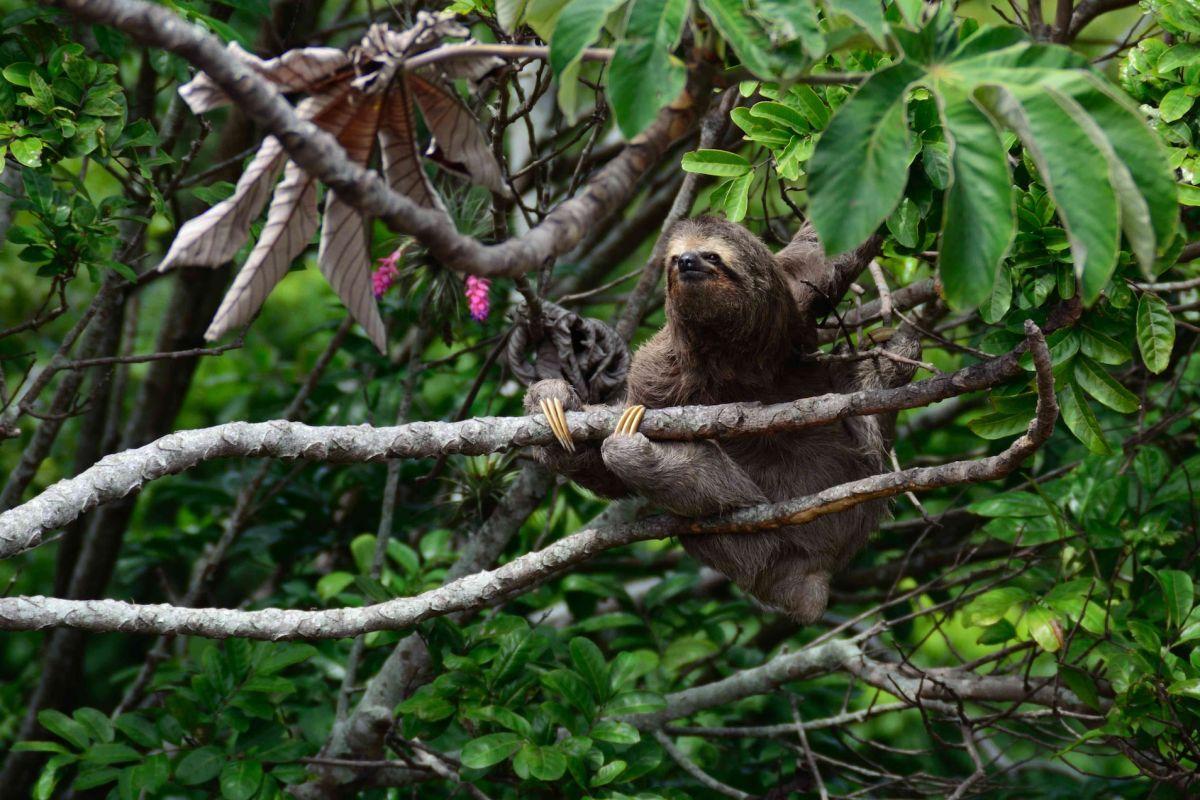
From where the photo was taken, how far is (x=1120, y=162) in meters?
2.09

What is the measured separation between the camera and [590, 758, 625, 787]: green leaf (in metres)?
4.45

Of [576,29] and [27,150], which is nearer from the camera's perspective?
[576,29]

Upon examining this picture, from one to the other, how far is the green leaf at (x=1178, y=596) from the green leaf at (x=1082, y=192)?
2.90 metres

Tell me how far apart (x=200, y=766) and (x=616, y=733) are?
5.74ft

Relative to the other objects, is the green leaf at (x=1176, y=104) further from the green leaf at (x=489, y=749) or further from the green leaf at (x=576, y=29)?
the green leaf at (x=489, y=749)

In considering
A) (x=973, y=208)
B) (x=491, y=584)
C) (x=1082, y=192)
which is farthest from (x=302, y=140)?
(x=491, y=584)

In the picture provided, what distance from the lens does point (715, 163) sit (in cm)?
438

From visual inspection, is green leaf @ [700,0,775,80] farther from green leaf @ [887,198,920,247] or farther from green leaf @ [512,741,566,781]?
green leaf @ [512,741,566,781]

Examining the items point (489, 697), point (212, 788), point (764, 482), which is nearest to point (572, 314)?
point (764, 482)

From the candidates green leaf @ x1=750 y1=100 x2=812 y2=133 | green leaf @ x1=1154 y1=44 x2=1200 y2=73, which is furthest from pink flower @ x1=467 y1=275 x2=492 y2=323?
green leaf @ x1=1154 y1=44 x2=1200 y2=73

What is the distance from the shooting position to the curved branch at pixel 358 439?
3350 mm

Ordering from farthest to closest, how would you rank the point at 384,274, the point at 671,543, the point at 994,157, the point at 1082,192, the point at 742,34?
1. the point at 671,543
2. the point at 384,274
3. the point at 742,34
4. the point at 994,157
5. the point at 1082,192

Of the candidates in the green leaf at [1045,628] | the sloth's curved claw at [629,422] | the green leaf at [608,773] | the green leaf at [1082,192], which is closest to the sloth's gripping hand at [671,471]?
the sloth's curved claw at [629,422]

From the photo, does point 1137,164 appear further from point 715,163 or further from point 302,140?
point 715,163
